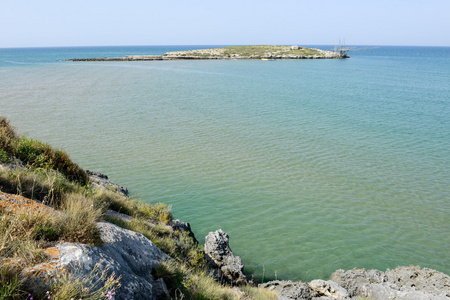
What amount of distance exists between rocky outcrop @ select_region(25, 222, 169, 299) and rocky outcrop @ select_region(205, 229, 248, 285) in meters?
2.77

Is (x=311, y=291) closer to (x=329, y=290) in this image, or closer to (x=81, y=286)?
(x=329, y=290)

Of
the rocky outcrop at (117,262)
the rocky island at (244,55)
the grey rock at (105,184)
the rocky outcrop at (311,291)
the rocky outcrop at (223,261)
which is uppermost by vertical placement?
the rocky island at (244,55)

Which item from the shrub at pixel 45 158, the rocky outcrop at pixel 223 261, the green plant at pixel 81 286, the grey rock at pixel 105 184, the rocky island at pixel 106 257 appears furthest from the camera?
the grey rock at pixel 105 184

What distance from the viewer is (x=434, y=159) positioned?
2120 centimetres

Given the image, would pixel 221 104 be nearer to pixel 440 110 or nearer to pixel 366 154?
pixel 366 154

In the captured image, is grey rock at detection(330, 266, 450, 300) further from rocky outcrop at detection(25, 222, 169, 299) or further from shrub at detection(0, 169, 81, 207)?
shrub at detection(0, 169, 81, 207)

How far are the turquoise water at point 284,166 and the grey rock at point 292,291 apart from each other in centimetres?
153

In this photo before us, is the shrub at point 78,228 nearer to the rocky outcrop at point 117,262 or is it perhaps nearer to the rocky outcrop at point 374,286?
the rocky outcrop at point 117,262

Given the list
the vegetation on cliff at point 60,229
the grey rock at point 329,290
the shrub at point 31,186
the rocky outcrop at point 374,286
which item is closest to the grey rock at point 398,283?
the rocky outcrop at point 374,286

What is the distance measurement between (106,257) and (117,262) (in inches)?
11.0

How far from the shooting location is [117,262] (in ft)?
18.1

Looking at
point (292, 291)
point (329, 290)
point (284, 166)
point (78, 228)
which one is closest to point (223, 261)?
point (292, 291)

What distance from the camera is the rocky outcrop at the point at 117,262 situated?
4.50 meters

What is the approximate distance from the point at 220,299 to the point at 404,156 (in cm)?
1933
